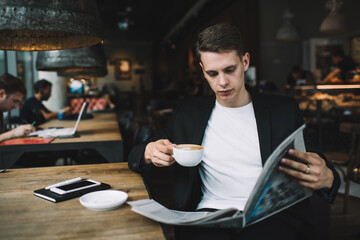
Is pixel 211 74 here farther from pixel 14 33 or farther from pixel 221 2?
pixel 221 2

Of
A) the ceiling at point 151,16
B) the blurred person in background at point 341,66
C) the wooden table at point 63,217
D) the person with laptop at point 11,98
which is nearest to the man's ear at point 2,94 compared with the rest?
the person with laptop at point 11,98

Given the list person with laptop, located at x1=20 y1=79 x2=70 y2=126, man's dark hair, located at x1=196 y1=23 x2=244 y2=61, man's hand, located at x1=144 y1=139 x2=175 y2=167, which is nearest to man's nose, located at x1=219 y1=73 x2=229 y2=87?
man's dark hair, located at x1=196 y1=23 x2=244 y2=61

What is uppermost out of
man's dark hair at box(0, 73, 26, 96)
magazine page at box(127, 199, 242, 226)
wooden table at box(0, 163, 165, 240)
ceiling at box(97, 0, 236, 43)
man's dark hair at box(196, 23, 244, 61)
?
ceiling at box(97, 0, 236, 43)

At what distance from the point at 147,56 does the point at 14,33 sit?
54.3 feet

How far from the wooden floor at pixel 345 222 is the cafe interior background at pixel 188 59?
0.04 meters

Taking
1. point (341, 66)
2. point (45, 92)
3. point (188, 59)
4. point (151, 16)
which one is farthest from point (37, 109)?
point (188, 59)

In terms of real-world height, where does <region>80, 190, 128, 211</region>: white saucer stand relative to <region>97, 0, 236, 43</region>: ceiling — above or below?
below

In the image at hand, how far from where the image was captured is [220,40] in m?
1.51

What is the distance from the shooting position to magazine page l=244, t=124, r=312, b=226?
99 cm

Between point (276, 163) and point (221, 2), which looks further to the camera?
point (221, 2)

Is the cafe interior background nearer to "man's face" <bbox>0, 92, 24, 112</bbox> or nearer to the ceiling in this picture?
the ceiling

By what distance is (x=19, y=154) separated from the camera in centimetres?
250

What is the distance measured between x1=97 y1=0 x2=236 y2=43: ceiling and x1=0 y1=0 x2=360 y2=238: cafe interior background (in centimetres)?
4

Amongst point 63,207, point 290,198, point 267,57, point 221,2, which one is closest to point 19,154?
point 63,207
